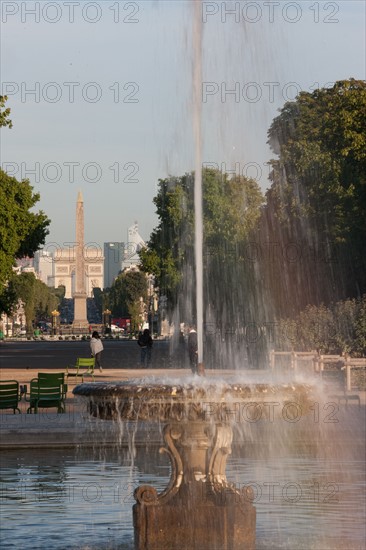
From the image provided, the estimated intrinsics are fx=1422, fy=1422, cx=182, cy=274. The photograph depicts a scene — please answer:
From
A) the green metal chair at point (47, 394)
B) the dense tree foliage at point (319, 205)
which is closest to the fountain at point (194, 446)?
the green metal chair at point (47, 394)

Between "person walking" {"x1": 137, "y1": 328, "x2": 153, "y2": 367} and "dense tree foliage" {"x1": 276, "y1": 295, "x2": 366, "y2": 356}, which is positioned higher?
"dense tree foliage" {"x1": 276, "y1": 295, "x2": 366, "y2": 356}

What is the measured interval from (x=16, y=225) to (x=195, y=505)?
4468cm

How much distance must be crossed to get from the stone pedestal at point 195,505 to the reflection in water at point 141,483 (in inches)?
49.4

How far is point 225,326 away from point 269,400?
6694cm

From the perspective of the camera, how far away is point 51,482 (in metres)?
17.5

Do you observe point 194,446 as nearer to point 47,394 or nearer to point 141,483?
point 141,483

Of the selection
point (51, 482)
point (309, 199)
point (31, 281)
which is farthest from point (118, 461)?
point (31, 281)

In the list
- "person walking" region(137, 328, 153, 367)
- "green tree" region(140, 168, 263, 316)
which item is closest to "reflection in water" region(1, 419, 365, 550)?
"person walking" region(137, 328, 153, 367)

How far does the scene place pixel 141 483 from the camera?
56.2 ft

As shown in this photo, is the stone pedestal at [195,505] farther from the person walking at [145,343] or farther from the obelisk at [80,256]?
the obelisk at [80,256]

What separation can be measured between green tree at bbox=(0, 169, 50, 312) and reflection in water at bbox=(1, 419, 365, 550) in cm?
3282

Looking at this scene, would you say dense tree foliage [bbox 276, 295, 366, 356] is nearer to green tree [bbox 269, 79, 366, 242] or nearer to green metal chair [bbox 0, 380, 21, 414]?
green tree [bbox 269, 79, 366, 242]

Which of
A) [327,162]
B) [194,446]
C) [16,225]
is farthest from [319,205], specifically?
[194,446]

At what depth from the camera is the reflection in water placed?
537 inches
